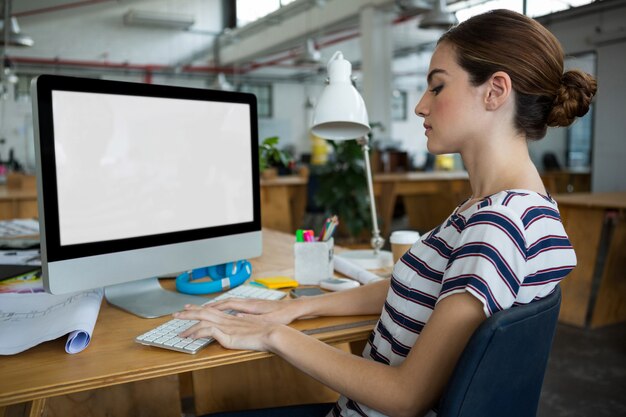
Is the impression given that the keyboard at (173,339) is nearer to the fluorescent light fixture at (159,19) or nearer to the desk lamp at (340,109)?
the desk lamp at (340,109)

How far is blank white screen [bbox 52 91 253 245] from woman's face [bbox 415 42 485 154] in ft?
1.72

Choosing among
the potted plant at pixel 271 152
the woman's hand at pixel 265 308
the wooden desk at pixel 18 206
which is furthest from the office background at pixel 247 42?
the woman's hand at pixel 265 308

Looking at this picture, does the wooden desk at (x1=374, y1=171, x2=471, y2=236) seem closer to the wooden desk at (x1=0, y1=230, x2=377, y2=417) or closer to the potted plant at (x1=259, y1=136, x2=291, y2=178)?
the potted plant at (x1=259, y1=136, x2=291, y2=178)

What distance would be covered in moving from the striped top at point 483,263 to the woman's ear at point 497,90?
6.0 inches

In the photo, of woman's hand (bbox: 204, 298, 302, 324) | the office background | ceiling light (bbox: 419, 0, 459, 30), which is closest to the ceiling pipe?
the office background

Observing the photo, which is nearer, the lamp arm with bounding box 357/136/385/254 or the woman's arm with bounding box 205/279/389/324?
the woman's arm with bounding box 205/279/389/324

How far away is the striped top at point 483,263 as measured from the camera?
0.72 meters

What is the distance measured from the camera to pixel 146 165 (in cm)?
112

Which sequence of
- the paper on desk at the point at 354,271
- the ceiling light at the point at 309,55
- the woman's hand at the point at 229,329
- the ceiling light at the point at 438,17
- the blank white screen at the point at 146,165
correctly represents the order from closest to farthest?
the woman's hand at the point at 229,329 → the blank white screen at the point at 146,165 → the paper on desk at the point at 354,271 → the ceiling light at the point at 438,17 → the ceiling light at the point at 309,55

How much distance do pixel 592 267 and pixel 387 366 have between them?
2.97m

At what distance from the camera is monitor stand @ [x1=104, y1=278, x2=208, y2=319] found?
109cm

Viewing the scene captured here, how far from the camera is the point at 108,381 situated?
0.79 meters

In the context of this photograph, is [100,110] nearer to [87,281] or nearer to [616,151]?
[87,281]

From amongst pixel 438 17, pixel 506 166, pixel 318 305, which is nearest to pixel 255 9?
pixel 438 17
